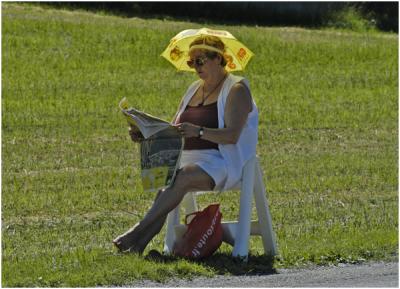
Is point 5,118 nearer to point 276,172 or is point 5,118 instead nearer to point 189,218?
point 276,172

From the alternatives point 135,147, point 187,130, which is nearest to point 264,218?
point 187,130

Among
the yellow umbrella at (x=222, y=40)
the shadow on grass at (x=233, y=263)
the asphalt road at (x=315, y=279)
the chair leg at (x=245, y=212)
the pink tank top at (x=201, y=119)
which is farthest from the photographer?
the yellow umbrella at (x=222, y=40)

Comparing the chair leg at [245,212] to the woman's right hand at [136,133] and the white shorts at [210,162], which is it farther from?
the woman's right hand at [136,133]

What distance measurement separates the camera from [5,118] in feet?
48.9

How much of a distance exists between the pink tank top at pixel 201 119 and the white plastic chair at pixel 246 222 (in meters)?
0.32

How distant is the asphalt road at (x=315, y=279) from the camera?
7523 millimetres

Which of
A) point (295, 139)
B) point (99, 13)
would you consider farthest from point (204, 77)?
point (99, 13)

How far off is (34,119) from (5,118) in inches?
14.1

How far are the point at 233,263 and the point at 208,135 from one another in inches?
33.5

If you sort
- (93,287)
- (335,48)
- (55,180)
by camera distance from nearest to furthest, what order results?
1. (93,287)
2. (55,180)
3. (335,48)

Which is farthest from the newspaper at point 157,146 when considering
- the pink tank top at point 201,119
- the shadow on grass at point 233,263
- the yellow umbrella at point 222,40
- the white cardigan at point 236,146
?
the yellow umbrella at point 222,40

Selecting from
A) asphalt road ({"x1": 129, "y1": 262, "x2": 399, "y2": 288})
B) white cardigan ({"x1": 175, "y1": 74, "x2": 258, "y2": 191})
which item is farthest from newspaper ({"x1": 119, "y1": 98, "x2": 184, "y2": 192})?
asphalt road ({"x1": 129, "y1": 262, "x2": 399, "y2": 288})

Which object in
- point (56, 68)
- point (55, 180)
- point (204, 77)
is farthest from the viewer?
point (56, 68)

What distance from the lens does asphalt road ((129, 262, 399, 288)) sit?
752 cm
